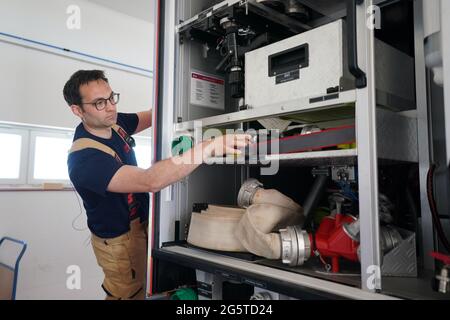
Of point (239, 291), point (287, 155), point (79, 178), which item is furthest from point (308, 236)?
point (79, 178)

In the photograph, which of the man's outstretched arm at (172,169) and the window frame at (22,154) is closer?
the man's outstretched arm at (172,169)

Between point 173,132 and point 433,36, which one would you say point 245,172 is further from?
point 433,36

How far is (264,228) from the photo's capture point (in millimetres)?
1027

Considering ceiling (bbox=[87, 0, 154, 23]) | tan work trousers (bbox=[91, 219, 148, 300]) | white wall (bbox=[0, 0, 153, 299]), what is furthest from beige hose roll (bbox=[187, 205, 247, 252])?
ceiling (bbox=[87, 0, 154, 23])

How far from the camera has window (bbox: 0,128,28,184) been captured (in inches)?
91.7

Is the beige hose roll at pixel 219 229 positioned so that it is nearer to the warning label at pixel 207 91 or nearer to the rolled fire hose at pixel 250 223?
the rolled fire hose at pixel 250 223

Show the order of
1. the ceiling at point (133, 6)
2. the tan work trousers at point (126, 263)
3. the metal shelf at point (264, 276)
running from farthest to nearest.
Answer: the ceiling at point (133, 6), the tan work trousers at point (126, 263), the metal shelf at point (264, 276)

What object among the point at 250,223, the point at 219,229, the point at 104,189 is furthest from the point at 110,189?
the point at 250,223

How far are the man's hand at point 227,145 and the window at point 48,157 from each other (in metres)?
1.83

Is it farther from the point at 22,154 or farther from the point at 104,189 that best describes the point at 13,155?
the point at 104,189

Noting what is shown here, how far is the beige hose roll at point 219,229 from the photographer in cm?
112

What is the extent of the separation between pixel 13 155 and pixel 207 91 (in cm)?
175

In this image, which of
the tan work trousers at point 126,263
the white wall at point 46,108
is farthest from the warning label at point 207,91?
the white wall at point 46,108
